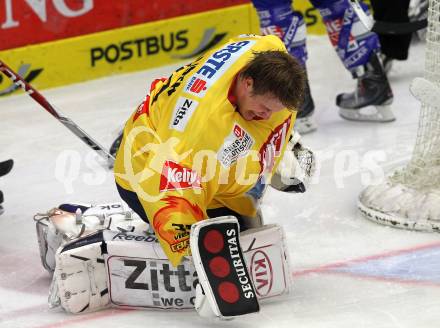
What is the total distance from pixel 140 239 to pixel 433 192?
1162 mm

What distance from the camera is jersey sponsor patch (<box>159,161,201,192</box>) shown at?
3.18 metres

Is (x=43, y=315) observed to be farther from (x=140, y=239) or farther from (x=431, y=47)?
(x=431, y=47)

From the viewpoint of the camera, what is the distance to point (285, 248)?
349 cm

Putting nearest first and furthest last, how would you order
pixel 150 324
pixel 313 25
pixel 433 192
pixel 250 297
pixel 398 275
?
pixel 250 297, pixel 150 324, pixel 398 275, pixel 433 192, pixel 313 25

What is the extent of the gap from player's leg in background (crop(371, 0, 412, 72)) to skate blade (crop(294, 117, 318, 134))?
0.45 meters

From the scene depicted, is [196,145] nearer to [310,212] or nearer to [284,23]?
[310,212]

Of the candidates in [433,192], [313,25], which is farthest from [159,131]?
[313,25]

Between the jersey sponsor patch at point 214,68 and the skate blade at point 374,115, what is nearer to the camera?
the jersey sponsor patch at point 214,68

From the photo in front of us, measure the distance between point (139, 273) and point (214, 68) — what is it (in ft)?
2.15

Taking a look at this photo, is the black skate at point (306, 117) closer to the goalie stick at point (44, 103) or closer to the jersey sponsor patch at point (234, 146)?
Answer: the goalie stick at point (44, 103)

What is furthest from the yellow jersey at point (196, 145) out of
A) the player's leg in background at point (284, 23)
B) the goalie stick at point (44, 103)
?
the player's leg in background at point (284, 23)

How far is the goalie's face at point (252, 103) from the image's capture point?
318cm

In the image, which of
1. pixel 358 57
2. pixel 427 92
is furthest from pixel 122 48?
pixel 427 92

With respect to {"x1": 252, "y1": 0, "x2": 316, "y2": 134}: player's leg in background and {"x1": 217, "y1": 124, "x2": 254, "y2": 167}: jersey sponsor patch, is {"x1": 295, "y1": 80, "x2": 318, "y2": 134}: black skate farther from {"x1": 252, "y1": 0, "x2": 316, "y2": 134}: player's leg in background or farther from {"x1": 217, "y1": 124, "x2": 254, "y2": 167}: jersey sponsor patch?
{"x1": 217, "y1": 124, "x2": 254, "y2": 167}: jersey sponsor patch
